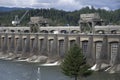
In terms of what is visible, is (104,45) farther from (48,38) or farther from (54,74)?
(48,38)

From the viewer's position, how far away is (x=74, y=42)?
3376 inches

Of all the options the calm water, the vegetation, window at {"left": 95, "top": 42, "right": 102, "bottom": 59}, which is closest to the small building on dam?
window at {"left": 95, "top": 42, "right": 102, "bottom": 59}

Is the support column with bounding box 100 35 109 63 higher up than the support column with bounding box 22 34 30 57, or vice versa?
the support column with bounding box 100 35 109 63

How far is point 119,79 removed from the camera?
6250 cm

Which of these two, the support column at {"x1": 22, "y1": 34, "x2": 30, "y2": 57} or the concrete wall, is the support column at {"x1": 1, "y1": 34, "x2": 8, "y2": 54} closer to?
the concrete wall

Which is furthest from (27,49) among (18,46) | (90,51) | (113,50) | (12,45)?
(113,50)

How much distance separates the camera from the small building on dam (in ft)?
251

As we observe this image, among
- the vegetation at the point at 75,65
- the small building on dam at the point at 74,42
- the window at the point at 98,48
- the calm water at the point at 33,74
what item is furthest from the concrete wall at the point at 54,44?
the vegetation at the point at 75,65

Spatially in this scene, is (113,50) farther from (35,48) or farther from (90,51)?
(35,48)

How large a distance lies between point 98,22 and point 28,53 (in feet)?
78.0

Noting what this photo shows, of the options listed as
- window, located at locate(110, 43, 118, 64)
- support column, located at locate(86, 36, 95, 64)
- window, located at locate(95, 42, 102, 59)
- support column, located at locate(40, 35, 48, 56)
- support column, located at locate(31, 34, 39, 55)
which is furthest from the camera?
support column, located at locate(31, 34, 39, 55)

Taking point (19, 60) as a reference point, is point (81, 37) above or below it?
above

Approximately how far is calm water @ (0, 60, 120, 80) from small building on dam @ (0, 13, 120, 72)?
6.05m

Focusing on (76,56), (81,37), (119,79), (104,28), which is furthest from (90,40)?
(76,56)
